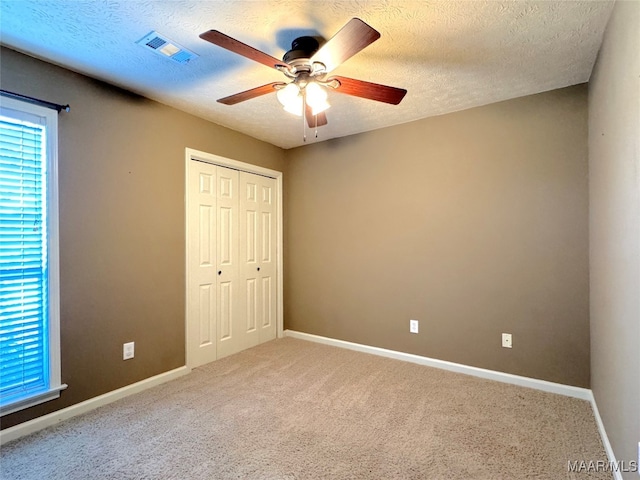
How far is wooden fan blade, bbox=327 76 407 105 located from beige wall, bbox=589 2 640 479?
3.33ft

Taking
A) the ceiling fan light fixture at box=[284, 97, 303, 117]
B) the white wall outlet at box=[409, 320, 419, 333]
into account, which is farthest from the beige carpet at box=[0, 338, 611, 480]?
the ceiling fan light fixture at box=[284, 97, 303, 117]

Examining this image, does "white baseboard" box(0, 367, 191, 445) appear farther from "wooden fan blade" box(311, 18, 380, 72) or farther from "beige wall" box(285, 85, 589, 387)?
"wooden fan blade" box(311, 18, 380, 72)

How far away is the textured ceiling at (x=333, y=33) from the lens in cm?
161

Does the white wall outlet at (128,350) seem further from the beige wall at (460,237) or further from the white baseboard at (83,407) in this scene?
the beige wall at (460,237)

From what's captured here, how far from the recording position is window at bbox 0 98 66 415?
6.35 feet

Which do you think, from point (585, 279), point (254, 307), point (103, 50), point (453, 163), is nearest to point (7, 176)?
point (103, 50)

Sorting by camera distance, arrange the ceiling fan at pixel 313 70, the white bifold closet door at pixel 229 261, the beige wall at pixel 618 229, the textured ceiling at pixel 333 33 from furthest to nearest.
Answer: the white bifold closet door at pixel 229 261 → the textured ceiling at pixel 333 33 → the ceiling fan at pixel 313 70 → the beige wall at pixel 618 229

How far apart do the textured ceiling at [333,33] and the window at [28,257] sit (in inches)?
20.2

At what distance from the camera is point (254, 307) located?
146 inches

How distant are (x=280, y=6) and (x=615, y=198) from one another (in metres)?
2.00

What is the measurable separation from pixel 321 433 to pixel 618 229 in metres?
2.02

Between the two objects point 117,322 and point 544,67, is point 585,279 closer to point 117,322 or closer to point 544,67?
point 544,67

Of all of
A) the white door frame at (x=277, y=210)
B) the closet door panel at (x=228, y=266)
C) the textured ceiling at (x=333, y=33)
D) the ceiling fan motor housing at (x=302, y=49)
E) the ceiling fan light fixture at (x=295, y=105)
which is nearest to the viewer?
the textured ceiling at (x=333, y=33)

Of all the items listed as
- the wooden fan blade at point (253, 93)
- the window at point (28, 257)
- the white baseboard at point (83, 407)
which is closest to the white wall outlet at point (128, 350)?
the white baseboard at point (83, 407)
